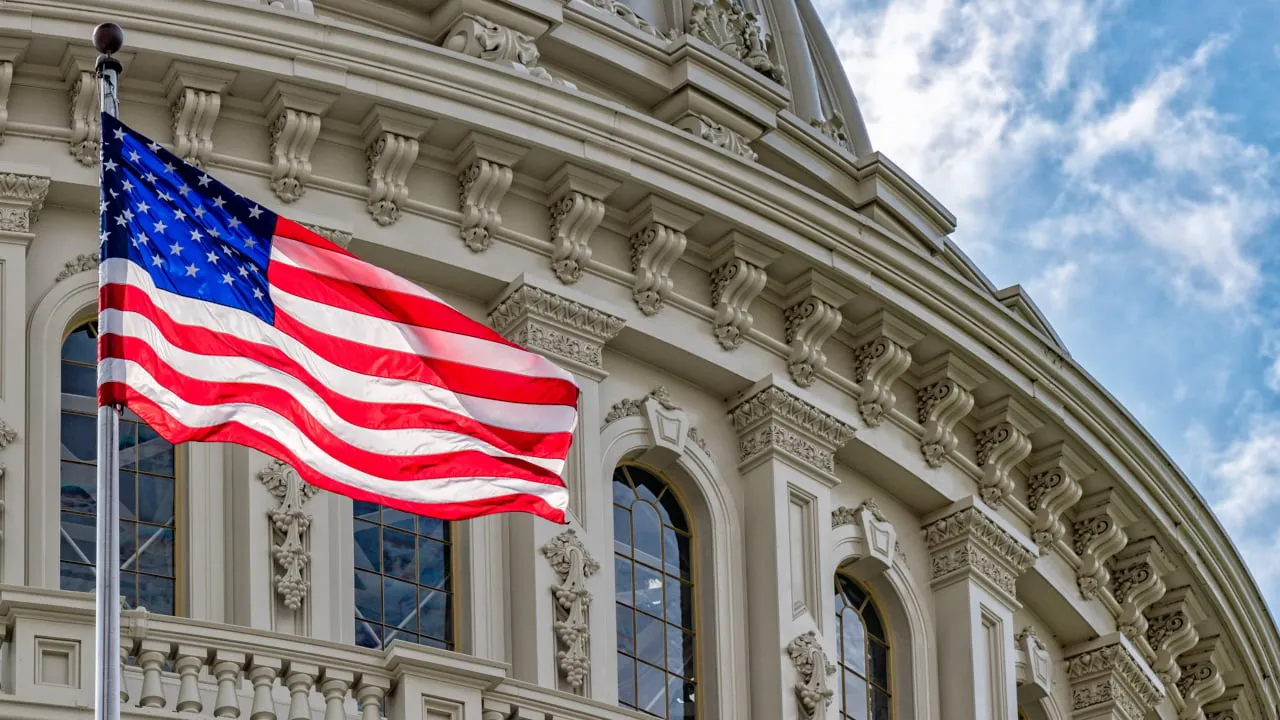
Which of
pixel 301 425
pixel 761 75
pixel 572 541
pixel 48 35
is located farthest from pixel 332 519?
pixel 761 75

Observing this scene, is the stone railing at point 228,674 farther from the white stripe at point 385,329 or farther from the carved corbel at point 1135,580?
the carved corbel at point 1135,580

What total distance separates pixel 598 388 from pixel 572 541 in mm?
1993

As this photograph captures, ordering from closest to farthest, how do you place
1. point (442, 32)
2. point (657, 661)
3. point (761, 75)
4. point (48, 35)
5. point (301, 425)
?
point (301, 425)
point (48, 35)
point (657, 661)
point (442, 32)
point (761, 75)

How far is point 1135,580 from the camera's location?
41.1 meters

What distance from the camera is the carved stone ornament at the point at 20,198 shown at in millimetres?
31750

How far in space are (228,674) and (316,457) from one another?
8.40 ft

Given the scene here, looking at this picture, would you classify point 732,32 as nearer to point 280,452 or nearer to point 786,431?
point 786,431

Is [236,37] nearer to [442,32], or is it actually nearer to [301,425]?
[442,32]

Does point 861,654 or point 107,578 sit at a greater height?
point 861,654

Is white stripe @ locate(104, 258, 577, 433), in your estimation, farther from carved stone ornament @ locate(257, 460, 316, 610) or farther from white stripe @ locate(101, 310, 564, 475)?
carved stone ornament @ locate(257, 460, 316, 610)

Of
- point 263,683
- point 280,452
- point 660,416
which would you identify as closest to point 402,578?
point 660,416

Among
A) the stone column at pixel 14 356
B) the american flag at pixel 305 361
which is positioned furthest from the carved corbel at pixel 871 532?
the american flag at pixel 305 361

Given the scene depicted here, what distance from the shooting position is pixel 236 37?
32.8 metres

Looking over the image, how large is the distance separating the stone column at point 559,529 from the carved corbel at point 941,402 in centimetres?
437
